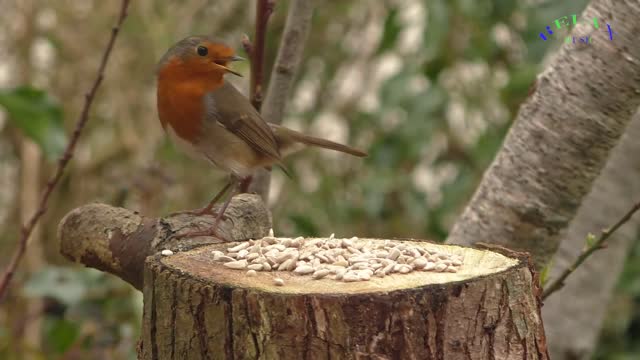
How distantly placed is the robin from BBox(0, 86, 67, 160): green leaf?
0.29 meters

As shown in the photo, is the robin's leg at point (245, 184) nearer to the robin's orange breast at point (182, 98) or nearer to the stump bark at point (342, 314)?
the robin's orange breast at point (182, 98)

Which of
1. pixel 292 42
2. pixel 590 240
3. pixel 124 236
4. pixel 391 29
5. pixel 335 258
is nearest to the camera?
pixel 335 258

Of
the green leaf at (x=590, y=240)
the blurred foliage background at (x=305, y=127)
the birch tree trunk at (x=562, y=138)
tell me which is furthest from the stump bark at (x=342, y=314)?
the blurred foliage background at (x=305, y=127)

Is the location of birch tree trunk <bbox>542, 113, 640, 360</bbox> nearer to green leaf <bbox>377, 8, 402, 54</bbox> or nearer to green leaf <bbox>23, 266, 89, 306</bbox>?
green leaf <bbox>377, 8, 402, 54</bbox>

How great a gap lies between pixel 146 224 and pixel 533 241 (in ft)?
3.44

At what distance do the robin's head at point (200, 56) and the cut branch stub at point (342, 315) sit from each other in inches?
35.7

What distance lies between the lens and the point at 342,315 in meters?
1.57

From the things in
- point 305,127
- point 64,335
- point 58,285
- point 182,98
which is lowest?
point 64,335

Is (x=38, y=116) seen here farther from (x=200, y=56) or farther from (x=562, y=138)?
(x=562, y=138)

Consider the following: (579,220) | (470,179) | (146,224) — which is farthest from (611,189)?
(146,224)

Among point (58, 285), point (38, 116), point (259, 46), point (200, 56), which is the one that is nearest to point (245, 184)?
point (200, 56)

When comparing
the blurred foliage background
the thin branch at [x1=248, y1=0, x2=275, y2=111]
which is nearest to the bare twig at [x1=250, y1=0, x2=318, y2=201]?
the thin branch at [x1=248, y1=0, x2=275, y2=111]

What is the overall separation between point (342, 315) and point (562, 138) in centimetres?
107

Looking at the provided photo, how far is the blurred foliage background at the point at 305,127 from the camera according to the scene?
354cm
